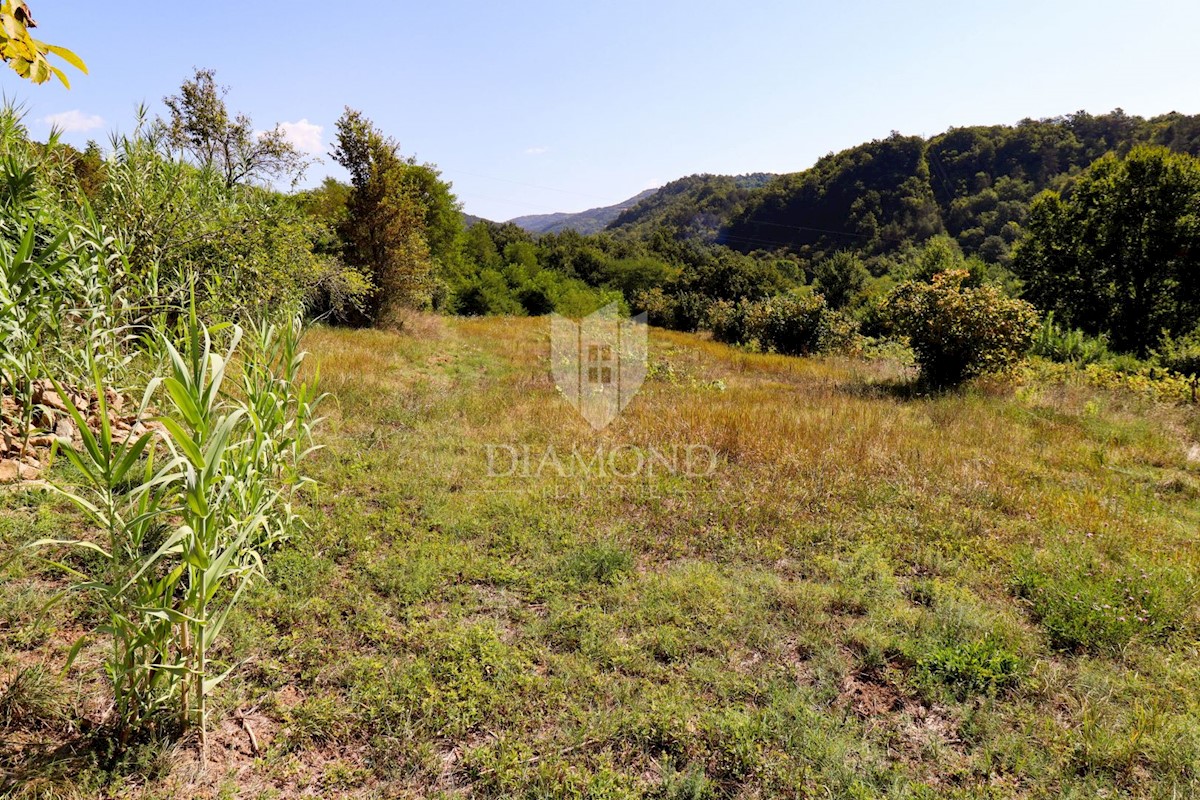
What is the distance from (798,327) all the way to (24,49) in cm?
1626

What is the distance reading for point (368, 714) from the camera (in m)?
2.22

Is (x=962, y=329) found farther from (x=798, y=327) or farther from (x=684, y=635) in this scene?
(x=684, y=635)

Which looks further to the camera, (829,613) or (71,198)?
(71,198)

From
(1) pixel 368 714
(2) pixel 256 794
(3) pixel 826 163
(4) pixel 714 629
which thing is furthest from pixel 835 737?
(3) pixel 826 163

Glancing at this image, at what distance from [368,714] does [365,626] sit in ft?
1.91

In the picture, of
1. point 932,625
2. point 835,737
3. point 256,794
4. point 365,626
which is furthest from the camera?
point 932,625

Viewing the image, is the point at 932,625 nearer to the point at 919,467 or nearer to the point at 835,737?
the point at 835,737

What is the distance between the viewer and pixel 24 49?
137 centimetres

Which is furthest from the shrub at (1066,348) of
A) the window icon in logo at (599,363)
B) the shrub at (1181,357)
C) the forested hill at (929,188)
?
the forested hill at (929,188)

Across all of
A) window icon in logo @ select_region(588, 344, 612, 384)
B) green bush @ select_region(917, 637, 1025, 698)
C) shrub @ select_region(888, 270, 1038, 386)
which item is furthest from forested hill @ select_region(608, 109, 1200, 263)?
green bush @ select_region(917, 637, 1025, 698)

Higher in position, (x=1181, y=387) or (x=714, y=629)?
(x=1181, y=387)

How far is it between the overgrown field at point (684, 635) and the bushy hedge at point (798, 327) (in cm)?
1003

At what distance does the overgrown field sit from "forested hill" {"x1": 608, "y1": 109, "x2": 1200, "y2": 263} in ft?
166

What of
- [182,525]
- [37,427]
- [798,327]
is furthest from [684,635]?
[798,327]
